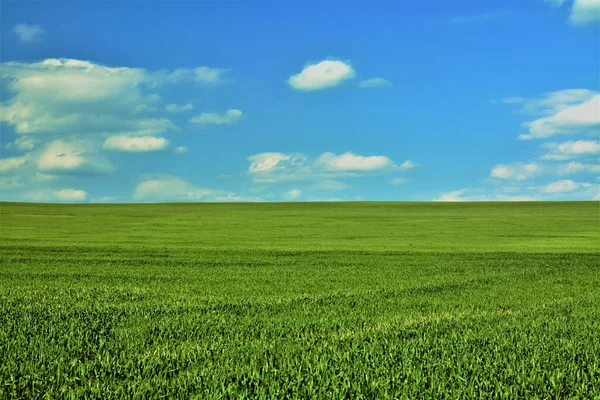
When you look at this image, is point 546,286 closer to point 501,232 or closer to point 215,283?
point 215,283

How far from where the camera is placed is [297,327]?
12609mm

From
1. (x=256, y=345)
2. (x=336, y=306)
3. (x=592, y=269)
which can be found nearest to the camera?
(x=256, y=345)

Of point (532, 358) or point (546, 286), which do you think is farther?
point (546, 286)

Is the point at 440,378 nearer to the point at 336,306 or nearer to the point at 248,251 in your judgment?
the point at 336,306

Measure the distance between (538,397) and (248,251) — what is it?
29225mm

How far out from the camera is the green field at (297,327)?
27.6ft

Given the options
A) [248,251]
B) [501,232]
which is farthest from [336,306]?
[501,232]

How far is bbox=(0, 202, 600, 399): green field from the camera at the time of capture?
841cm

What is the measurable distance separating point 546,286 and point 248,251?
18896 mm

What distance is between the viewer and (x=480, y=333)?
39.8ft

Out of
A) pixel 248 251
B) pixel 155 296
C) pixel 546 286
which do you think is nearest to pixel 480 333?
pixel 155 296

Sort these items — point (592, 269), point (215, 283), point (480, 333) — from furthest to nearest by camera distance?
point (592, 269)
point (215, 283)
point (480, 333)

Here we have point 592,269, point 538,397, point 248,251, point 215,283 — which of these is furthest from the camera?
point 248,251

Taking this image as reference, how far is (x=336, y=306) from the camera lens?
52.7 ft
